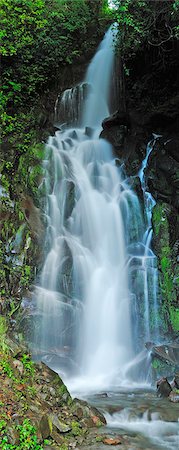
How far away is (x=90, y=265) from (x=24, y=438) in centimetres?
564

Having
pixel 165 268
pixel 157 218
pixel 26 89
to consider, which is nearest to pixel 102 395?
pixel 165 268

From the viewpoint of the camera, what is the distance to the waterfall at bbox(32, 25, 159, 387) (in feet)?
27.2

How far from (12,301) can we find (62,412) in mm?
3126

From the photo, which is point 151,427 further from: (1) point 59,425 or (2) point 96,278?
(2) point 96,278

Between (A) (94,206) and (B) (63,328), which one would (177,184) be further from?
(B) (63,328)

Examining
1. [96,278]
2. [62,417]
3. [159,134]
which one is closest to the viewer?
[62,417]

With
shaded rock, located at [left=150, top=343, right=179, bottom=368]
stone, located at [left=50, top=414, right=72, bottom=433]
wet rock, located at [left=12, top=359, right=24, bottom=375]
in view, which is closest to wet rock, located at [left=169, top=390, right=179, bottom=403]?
shaded rock, located at [left=150, top=343, right=179, bottom=368]

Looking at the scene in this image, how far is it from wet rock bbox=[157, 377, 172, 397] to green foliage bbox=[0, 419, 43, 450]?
3.09 m

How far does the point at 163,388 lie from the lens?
22.1 ft

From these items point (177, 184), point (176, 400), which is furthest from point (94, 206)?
point (176, 400)

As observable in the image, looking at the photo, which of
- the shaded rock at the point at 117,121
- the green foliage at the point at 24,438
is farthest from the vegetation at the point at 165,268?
the green foliage at the point at 24,438

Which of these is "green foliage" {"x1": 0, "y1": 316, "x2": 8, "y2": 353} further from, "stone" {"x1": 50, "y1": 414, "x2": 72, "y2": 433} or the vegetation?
the vegetation

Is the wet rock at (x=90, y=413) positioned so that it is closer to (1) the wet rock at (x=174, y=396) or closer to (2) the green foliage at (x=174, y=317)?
(1) the wet rock at (x=174, y=396)

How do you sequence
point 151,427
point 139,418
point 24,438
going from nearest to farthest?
point 24,438
point 151,427
point 139,418
